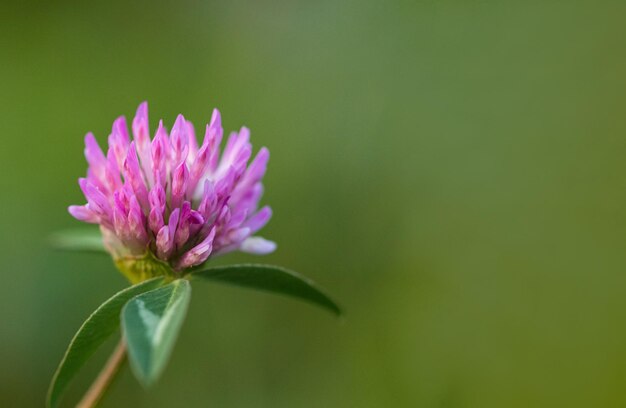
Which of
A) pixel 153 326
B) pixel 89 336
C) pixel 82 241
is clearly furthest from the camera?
pixel 82 241

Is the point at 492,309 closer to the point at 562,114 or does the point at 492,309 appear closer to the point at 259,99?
the point at 562,114

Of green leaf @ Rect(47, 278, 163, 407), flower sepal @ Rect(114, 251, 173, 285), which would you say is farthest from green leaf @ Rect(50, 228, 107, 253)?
green leaf @ Rect(47, 278, 163, 407)

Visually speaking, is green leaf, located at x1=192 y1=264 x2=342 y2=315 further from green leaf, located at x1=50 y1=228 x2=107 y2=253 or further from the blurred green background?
the blurred green background

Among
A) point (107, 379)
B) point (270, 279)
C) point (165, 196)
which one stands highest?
point (165, 196)

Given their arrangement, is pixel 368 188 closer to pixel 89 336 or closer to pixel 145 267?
pixel 145 267

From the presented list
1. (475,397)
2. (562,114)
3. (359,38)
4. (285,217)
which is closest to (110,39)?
(359,38)

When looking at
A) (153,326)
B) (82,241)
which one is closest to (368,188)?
(82,241)
